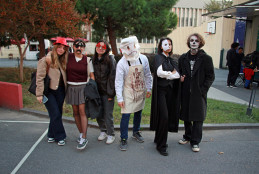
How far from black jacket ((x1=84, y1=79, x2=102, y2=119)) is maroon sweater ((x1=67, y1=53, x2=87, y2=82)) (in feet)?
0.57

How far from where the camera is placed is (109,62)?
379 centimetres

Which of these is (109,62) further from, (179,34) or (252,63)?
(179,34)

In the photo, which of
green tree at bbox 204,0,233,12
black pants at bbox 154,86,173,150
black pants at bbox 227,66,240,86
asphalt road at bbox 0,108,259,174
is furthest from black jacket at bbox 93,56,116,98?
green tree at bbox 204,0,233,12

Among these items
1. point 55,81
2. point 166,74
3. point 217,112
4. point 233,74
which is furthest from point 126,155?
point 233,74

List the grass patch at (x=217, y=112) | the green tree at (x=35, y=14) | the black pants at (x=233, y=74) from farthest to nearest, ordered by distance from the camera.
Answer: the black pants at (x=233, y=74) → the green tree at (x=35, y=14) → the grass patch at (x=217, y=112)

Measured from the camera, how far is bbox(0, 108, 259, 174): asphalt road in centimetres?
327

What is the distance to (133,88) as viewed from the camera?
3.73 metres

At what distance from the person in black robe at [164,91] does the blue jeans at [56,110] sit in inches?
64.5

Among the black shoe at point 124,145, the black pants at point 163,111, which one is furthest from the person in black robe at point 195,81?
the black shoe at point 124,145

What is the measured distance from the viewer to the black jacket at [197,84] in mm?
3574

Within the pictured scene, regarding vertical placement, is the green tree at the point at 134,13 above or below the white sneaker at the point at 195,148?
above

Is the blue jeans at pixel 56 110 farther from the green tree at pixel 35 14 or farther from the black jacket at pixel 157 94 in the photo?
the green tree at pixel 35 14

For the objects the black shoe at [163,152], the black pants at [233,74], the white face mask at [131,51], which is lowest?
the black shoe at [163,152]

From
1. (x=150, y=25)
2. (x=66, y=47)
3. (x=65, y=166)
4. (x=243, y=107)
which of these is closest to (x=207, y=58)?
(x=66, y=47)
